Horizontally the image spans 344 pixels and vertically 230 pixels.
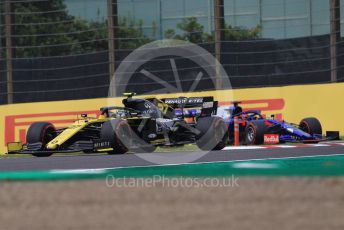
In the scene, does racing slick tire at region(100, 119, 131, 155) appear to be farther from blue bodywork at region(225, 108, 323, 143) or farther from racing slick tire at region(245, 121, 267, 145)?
blue bodywork at region(225, 108, 323, 143)

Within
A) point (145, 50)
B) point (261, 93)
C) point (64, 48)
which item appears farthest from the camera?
point (64, 48)

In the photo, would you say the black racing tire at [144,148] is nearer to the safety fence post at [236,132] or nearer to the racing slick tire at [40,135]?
the racing slick tire at [40,135]

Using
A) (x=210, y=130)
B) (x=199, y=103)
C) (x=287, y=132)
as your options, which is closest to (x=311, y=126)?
(x=287, y=132)

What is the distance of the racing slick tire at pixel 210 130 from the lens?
499 inches

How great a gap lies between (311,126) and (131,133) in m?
4.23

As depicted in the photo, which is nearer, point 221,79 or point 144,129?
point 144,129

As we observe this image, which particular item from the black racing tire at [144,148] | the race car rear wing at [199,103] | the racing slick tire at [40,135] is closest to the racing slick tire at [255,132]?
the race car rear wing at [199,103]

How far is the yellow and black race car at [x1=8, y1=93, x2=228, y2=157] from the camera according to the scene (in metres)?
12.3

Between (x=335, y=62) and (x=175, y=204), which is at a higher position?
(x=335, y=62)

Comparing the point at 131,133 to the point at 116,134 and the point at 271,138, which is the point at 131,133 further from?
the point at 271,138

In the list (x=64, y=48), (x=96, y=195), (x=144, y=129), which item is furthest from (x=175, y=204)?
(x=64, y=48)

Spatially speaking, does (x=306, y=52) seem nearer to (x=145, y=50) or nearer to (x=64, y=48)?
(x=145, y=50)

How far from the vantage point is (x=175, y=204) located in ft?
18.3

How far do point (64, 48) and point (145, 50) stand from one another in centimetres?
1059
